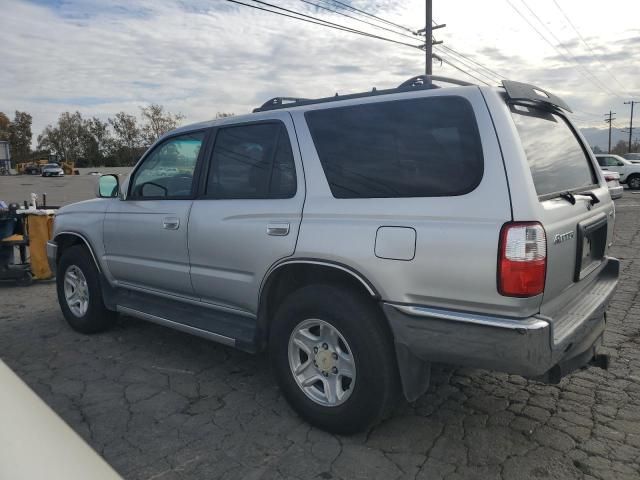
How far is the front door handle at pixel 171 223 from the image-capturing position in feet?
12.8

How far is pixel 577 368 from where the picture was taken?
292cm

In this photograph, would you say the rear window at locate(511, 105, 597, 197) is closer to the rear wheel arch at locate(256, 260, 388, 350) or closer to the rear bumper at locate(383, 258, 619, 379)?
the rear bumper at locate(383, 258, 619, 379)

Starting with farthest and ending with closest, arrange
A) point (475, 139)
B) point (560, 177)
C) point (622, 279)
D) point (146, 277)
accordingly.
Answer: point (622, 279)
point (146, 277)
point (560, 177)
point (475, 139)

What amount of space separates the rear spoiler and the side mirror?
3.48 metres

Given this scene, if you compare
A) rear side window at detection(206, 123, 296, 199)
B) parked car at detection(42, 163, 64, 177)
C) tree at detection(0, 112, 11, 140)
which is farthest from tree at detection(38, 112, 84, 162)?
rear side window at detection(206, 123, 296, 199)

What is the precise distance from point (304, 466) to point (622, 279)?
18.4 feet

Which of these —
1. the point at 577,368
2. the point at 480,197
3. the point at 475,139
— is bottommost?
the point at 577,368

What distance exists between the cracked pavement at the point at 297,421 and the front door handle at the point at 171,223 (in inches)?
44.1

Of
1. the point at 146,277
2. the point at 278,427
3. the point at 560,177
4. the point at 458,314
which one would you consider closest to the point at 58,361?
the point at 146,277

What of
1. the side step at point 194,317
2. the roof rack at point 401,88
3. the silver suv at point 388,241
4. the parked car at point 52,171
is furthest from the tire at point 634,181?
the parked car at point 52,171

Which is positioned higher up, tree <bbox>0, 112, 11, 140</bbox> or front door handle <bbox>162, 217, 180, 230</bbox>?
tree <bbox>0, 112, 11, 140</bbox>

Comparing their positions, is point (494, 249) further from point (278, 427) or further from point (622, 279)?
point (622, 279)

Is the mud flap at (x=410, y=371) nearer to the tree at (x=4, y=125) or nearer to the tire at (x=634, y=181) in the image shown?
the tire at (x=634, y=181)

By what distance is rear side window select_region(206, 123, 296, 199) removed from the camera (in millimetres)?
3367
